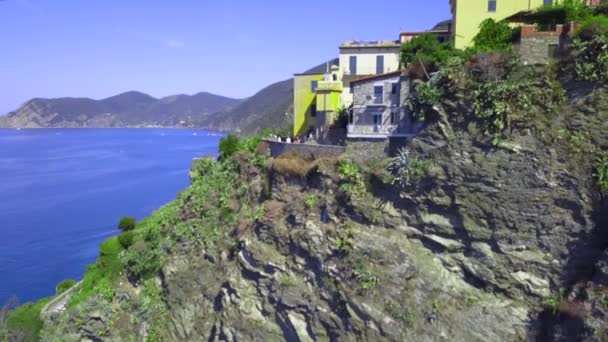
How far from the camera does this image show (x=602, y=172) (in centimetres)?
1605

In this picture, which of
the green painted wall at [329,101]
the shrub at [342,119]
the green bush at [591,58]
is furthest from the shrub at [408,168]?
the green painted wall at [329,101]

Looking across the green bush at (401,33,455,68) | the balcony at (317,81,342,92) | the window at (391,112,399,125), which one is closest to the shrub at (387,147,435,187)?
the window at (391,112,399,125)

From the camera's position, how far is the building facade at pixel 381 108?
71.7 ft

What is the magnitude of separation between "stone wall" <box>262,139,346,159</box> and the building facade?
94 cm

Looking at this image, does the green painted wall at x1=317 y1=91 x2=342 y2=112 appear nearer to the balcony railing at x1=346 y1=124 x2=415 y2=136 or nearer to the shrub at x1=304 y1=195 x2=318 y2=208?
the balcony railing at x1=346 y1=124 x2=415 y2=136

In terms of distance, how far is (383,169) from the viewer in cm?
2036

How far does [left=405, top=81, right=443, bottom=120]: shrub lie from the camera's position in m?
19.3

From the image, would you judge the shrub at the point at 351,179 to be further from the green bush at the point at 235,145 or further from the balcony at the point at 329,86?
the green bush at the point at 235,145

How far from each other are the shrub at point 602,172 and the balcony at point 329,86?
14.4 meters

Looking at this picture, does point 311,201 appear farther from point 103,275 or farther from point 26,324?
point 26,324

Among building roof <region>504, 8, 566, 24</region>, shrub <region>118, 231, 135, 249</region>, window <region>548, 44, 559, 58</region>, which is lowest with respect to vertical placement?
shrub <region>118, 231, 135, 249</region>

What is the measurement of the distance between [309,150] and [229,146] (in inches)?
323

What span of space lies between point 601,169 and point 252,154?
692 inches

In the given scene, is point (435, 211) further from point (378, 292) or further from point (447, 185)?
point (378, 292)
